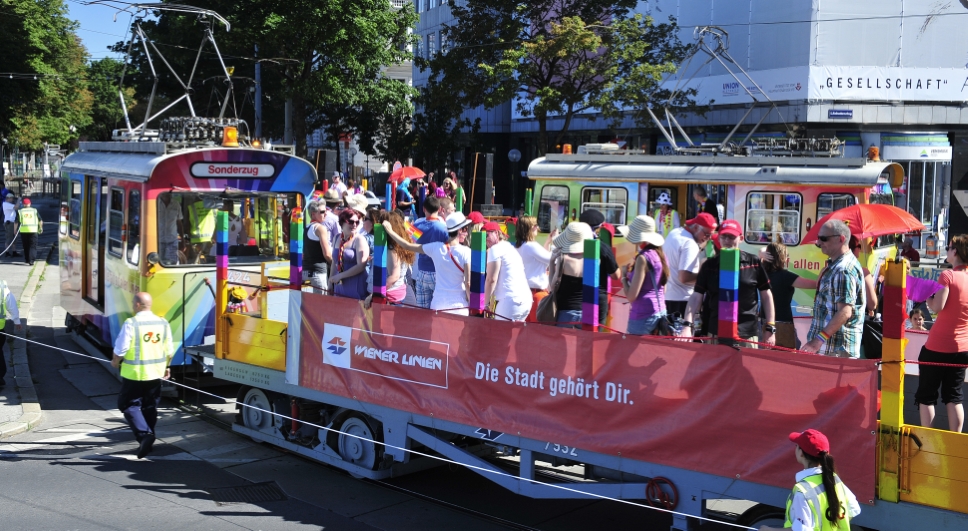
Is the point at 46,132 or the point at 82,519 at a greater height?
the point at 46,132

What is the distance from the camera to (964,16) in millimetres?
30484

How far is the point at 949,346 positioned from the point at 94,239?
1110cm

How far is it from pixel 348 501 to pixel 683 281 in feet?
12.1

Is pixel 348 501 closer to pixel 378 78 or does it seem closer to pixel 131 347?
pixel 131 347

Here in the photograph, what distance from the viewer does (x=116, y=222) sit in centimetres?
1257

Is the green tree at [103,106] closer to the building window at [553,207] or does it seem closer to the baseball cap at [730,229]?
the building window at [553,207]

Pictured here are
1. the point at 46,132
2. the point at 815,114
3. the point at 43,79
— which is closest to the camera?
the point at 815,114

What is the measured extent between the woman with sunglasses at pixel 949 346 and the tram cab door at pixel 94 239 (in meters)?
10.3

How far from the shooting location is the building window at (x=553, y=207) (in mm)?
16516

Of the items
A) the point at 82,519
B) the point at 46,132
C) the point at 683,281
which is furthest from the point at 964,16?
the point at 46,132

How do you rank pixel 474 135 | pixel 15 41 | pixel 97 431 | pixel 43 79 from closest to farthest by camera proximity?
1. pixel 97 431
2. pixel 15 41
3. pixel 43 79
4. pixel 474 135

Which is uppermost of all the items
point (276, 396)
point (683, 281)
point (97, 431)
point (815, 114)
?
point (815, 114)

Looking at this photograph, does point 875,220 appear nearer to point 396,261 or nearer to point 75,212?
point 396,261

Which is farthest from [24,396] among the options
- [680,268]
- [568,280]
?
[680,268]
